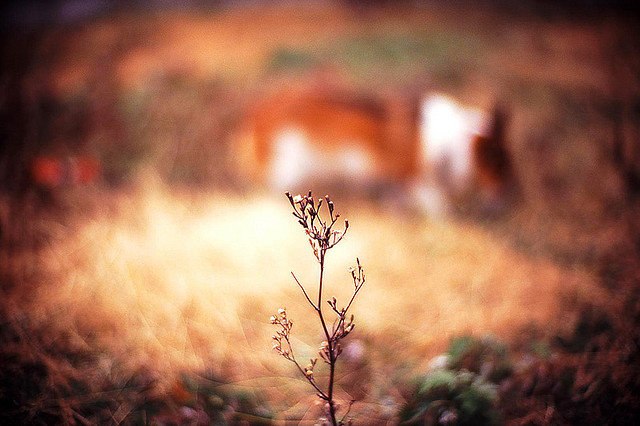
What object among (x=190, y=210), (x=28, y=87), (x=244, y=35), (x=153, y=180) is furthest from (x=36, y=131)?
(x=244, y=35)

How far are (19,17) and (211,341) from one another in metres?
1.74

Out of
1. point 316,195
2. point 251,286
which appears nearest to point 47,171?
point 251,286

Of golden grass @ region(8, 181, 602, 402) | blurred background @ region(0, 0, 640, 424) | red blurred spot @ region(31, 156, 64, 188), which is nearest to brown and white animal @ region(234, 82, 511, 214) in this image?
blurred background @ region(0, 0, 640, 424)

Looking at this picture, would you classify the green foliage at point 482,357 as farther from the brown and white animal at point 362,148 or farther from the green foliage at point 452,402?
the brown and white animal at point 362,148

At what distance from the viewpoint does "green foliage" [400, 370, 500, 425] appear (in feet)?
2.54

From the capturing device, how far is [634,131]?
1658 millimetres

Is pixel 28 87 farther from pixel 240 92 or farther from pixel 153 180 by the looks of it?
pixel 240 92

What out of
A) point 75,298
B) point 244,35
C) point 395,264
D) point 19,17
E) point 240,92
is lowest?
point 75,298

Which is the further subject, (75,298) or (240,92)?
(240,92)

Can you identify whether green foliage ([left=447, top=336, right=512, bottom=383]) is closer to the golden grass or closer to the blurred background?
the blurred background

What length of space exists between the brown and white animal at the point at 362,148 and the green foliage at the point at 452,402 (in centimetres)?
113

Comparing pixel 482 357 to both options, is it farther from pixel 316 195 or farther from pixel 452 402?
pixel 316 195

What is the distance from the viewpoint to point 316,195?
1962mm

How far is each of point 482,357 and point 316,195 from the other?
3.82ft
